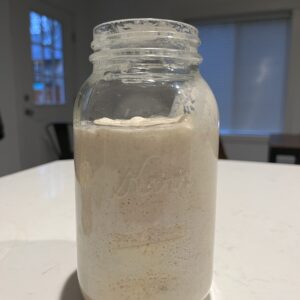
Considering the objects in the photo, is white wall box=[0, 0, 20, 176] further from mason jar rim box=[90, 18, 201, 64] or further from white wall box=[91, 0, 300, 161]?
mason jar rim box=[90, 18, 201, 64]

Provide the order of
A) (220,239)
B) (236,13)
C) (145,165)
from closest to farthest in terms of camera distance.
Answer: (145,165) → (220,239) → (236,13)

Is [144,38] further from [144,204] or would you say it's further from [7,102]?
[7,102]

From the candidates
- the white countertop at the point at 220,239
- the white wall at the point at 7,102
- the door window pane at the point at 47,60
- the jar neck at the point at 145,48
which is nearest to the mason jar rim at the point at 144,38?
the jar neck at the point at 145,48

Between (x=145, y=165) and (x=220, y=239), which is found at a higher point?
(x=145, y=165)

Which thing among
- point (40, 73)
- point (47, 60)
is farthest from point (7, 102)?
point (47, 60)

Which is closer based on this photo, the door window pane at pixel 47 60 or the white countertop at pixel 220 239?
the white countertop at pixel 220 239

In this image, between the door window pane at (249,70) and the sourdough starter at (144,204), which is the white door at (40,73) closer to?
the door window pane at (249,70)
